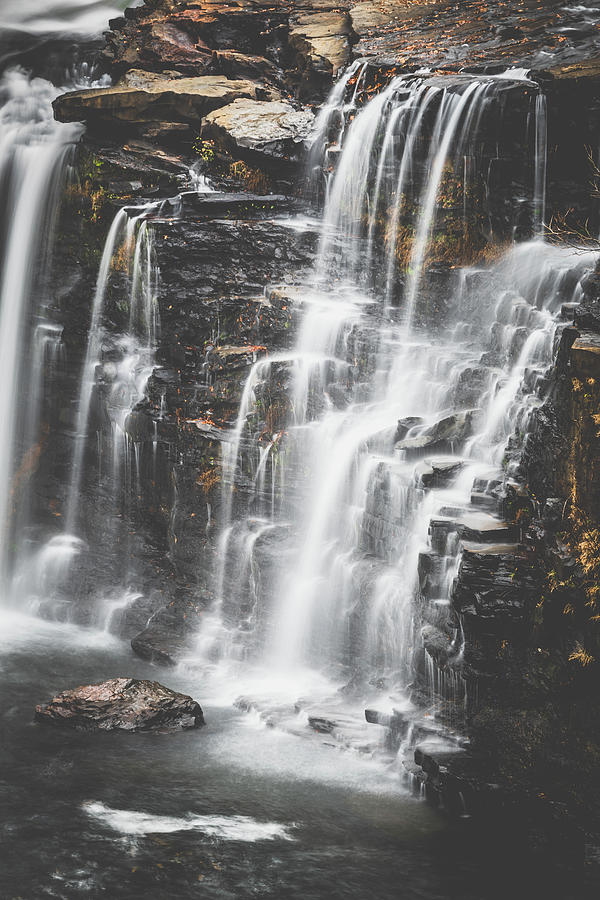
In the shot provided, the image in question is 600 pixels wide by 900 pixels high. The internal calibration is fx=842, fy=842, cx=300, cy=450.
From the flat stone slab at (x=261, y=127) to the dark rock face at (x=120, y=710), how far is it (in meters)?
11.1

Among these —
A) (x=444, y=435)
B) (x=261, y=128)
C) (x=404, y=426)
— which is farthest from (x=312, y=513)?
(x=261, y=128)

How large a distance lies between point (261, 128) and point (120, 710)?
1216 centimetres

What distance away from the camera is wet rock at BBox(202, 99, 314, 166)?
17.4m

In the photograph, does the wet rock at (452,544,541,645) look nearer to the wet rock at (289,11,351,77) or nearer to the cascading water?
the cascading water

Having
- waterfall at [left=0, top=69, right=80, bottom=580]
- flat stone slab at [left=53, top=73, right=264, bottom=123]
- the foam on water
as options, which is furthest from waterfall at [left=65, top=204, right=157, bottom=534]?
the foam on water

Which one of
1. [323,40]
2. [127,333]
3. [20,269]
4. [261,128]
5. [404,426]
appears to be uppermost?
[323,40]

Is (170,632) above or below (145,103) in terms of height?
below

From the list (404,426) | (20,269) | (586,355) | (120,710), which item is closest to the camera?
(586,355)

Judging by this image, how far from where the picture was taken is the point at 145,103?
18.7 metres

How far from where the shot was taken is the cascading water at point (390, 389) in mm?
12023

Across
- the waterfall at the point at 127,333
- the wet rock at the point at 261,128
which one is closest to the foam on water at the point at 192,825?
the waterfall at the point at 127,333

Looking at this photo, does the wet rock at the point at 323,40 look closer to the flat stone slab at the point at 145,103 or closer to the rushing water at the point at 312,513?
the rushing water at the point at 312,513

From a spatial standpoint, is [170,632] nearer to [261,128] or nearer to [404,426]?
[404,426]

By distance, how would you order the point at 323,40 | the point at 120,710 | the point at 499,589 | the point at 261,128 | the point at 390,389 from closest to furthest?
the point at 499,589
the point at 120,710
the point at 390,389
the point at 261,128
the point at 323,40
